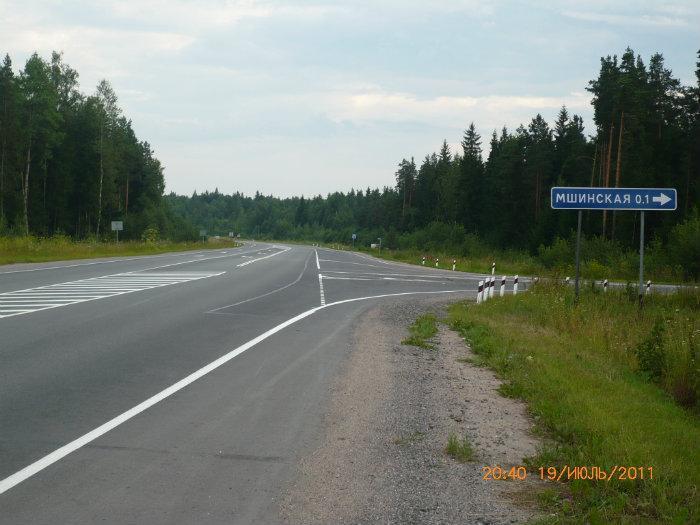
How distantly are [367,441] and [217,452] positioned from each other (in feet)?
4.54

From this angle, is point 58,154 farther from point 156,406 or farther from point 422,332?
point 156,406

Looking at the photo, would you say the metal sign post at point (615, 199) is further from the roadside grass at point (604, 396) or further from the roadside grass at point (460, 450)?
the roadside grass at point (460, 450)

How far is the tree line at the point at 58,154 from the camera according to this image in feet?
215

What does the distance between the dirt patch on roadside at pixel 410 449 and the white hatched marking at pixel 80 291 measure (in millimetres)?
8647

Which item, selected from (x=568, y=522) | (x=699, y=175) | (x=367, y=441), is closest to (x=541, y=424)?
(x=367, y=441)

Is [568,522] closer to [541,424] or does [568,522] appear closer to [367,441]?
[367,441]

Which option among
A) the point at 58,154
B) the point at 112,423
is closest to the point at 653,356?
the point at 112,423

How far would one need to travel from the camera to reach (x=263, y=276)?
3058 cm

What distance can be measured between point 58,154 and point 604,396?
8002 cm

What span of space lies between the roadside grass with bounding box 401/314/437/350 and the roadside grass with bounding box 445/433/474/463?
20.1 ft

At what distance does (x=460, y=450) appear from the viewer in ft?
20.2

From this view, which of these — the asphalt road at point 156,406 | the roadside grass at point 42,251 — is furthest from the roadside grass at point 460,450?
the roadside grass at point 42,251

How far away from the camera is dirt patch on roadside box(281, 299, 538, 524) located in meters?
4.84

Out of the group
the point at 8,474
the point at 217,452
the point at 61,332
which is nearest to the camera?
the point at 8,474
